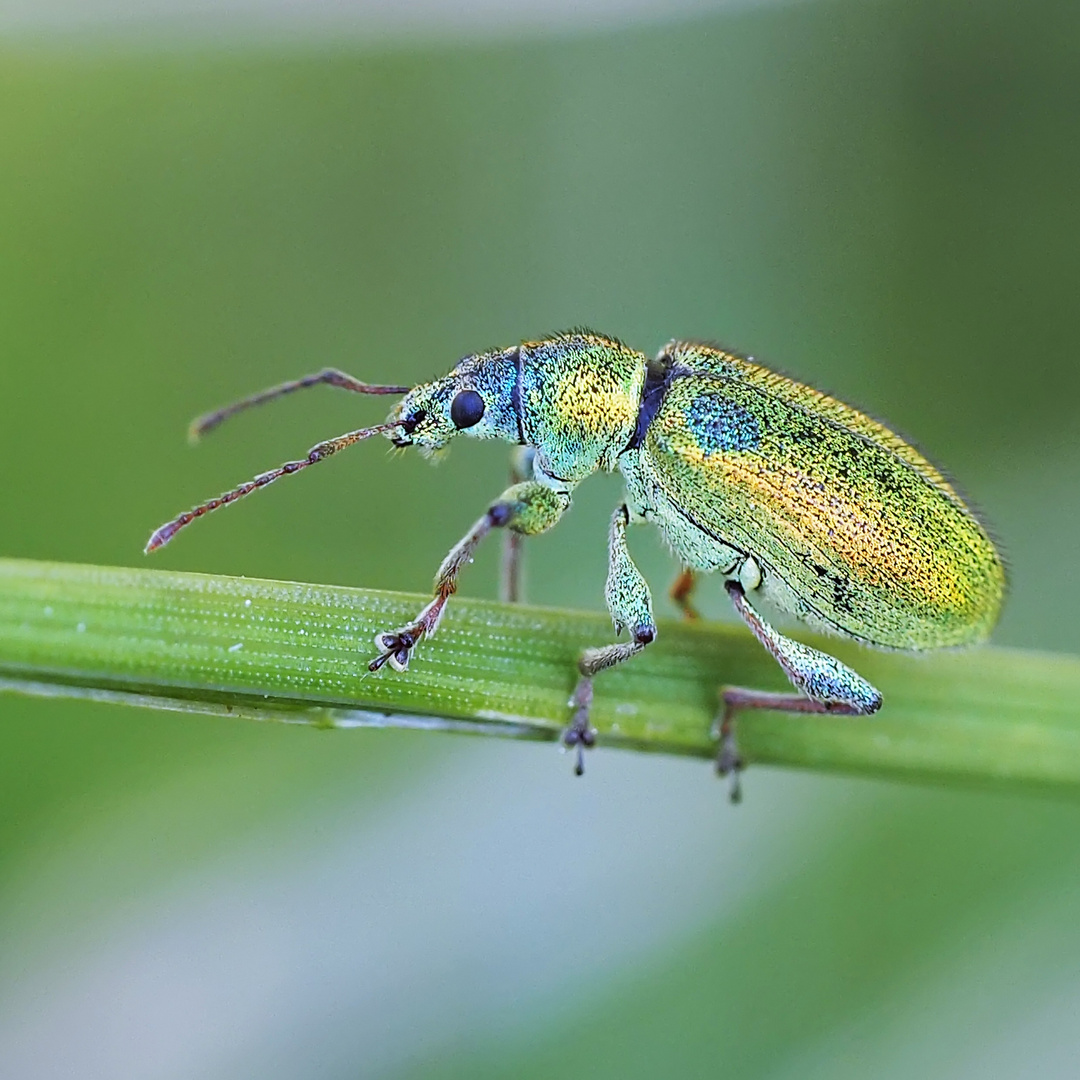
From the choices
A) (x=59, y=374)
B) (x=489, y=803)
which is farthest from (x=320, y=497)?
(x=489, y=803)

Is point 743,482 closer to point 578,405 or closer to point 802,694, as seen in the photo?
point 578,405

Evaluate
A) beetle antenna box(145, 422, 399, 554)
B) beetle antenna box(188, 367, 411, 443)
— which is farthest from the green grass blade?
beetle antenna box(188, 367, 411, 443)

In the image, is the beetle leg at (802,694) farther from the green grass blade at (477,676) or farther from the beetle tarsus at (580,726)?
the beetle tarsus at (580,726)

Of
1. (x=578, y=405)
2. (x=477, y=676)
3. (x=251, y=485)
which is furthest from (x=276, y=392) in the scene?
(x=477, y=676)

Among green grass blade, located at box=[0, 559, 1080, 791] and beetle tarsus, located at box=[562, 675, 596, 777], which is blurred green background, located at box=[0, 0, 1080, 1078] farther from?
beetle tarsus, located at box=[562, 675, 596, 777]

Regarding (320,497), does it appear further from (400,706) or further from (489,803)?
(400,706)

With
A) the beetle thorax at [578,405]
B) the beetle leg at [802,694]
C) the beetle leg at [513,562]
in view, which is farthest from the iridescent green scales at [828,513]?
the beetle leg at [513,562]

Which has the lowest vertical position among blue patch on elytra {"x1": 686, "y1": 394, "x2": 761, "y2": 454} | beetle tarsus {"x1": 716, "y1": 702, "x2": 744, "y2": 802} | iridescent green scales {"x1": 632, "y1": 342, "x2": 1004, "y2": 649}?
beetle tarsus {"x1": 716, "y1": 702, "x2": 744, "y2": 802}
